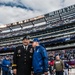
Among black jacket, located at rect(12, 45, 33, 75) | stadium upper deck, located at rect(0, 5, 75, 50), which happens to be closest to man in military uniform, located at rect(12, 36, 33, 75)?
black jacket, located at rect(12, 45, 33, 75)

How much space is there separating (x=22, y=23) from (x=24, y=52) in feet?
159

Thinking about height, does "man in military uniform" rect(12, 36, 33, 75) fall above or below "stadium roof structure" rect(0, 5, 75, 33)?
below

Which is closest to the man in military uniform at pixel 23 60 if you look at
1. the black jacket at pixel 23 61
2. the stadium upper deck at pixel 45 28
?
the black jacket at pixel 23 61

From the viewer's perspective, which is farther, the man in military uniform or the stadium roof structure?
the stadium roof structure

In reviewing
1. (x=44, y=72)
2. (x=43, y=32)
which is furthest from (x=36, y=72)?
(x=43, y=32)

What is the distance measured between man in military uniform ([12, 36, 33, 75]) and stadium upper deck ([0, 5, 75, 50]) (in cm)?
3246

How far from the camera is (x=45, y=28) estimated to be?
44.6 m

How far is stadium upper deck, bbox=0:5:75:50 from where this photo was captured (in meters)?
40.9

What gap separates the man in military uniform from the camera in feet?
16.5

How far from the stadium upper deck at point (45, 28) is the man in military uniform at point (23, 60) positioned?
32.5m

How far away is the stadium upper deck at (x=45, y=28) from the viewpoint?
4088 cm

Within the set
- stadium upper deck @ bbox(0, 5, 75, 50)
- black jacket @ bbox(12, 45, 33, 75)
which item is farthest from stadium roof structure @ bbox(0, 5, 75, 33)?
black jacket @ bbox(12, 45, 33, 75)

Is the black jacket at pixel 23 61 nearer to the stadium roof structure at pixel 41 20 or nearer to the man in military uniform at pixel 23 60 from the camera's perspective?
the man in military uniform at pixel 23 60

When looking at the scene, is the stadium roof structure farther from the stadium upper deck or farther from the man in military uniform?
the man in military uniform
